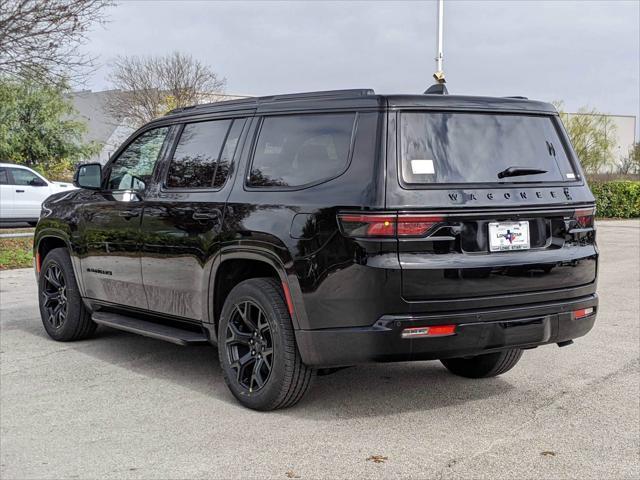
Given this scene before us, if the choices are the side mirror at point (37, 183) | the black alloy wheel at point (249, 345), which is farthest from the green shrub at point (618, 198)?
the black alloy wheel at point (249, 345)

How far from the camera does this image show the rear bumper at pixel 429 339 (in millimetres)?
4508

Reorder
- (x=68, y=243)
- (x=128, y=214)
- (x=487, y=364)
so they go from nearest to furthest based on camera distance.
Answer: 1. (x=487, y=364)
2. (x=128, y=214)
3. (x=68, y=243)

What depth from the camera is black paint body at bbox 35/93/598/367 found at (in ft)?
14.8

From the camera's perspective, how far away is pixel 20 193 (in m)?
20.9

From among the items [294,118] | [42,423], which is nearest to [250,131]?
[294,118]

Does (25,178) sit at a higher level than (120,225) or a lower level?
higher

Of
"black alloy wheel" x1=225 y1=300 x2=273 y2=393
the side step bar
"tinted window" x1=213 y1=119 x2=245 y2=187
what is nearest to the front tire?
"black alloy wheel" x1=225 y1=300 x2=273 y2=393

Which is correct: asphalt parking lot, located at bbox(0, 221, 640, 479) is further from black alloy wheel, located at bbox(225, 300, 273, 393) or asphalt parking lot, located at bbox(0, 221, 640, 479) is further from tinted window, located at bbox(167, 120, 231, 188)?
tinted window, located at bbox(167, 120, 231, 188)

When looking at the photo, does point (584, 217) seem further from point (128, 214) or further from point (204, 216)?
point (128, 214)

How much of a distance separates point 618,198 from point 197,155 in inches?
1003

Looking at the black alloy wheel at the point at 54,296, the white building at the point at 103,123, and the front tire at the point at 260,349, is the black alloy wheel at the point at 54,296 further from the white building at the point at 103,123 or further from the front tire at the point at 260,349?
the white building at the point at 103,123

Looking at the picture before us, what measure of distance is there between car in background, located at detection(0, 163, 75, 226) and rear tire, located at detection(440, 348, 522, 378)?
1668cm

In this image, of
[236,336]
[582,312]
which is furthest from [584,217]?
[236,336]

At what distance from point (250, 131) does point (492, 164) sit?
63.8 inches
